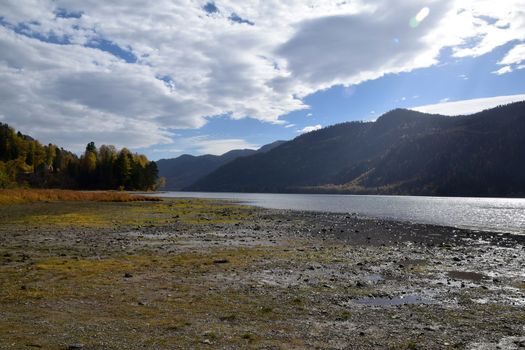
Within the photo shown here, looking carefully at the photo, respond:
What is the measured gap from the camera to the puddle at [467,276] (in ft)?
65.2

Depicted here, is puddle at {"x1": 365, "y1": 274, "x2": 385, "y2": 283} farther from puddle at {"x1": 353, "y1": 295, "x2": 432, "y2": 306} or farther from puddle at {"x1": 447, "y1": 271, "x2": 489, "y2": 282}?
puddle at {"x1": 447, "y1": 271, "x2": 489, "y2": 282}

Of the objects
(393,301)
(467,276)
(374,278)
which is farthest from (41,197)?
(393,301)

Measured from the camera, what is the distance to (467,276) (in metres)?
20.6

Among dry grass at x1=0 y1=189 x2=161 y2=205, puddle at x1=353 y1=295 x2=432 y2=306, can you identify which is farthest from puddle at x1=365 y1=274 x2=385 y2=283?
dry grass at x1=0 y1=189 x2=161 y2=205

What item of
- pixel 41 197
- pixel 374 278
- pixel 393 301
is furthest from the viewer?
pixel 41 197

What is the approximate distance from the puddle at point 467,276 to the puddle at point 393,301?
5.82 meters

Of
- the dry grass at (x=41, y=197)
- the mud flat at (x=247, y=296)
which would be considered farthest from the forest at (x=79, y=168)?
the mud flat at (x=247, y=296)

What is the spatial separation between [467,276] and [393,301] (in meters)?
8.09

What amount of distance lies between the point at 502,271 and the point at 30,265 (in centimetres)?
2499

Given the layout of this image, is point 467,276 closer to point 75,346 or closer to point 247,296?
point 247,296

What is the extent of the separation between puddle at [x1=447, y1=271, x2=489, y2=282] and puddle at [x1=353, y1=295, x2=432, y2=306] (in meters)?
5.82

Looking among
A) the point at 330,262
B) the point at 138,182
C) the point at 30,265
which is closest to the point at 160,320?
the point at 30,265

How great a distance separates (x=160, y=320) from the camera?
11289 millimetres

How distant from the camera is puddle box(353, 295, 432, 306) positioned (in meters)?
14.7
